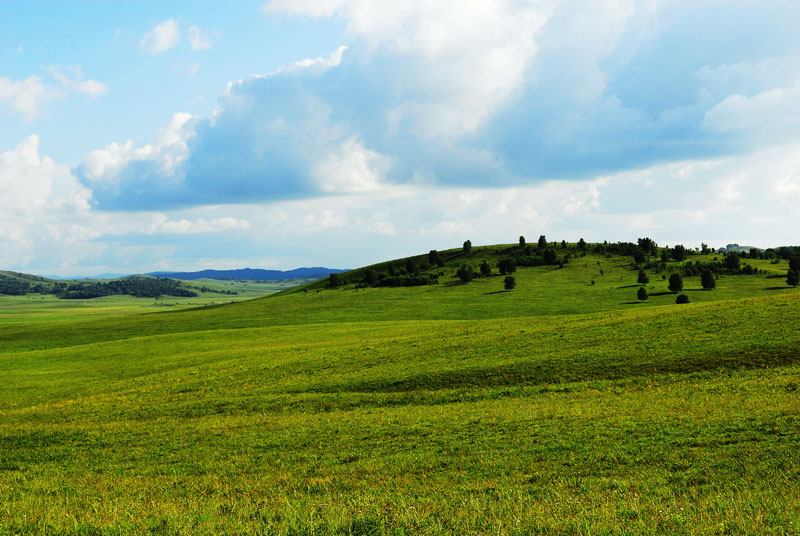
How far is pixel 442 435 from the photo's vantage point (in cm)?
2359

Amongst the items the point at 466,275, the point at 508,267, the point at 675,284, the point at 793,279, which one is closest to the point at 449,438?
the point at 675,284

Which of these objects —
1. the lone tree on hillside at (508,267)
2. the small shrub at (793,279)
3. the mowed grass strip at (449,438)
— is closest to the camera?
the mowed grass strip at (449,438)

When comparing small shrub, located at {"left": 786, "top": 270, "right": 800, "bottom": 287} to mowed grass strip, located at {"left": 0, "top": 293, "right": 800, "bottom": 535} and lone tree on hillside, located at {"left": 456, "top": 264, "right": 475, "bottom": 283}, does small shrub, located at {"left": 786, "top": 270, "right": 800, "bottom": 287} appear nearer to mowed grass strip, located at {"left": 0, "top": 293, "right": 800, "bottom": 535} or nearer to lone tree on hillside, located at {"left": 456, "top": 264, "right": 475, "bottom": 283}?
lone tree on hillside, located at {"left": 456, "top": 264, "right": 475, "bottom": 283}

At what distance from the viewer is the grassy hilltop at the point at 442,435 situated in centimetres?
1259

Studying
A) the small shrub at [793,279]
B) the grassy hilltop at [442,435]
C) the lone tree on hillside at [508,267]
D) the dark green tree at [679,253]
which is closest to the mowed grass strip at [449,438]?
the grassy hilltop at [442,435]

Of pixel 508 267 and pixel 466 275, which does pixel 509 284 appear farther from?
pixel 508 267

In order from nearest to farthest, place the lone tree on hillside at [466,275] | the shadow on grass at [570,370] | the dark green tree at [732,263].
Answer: the shadow on grass at [570,370] → the dark green tree at [732,263] → the lone tree on hillside at [466,275]

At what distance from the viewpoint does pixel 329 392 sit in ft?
121

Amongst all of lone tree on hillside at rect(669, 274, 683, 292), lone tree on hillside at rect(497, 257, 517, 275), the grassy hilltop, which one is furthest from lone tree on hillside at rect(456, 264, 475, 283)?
the grassy hilltop

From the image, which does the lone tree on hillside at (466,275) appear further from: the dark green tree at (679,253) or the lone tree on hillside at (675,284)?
the dark green tree at (679,253)

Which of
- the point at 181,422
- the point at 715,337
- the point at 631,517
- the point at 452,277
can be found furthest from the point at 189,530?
the point at 452,277

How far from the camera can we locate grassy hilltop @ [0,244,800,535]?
41.3ft

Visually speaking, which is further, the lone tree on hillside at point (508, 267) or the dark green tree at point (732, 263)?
the lone tree on hillside at point (508, 267)

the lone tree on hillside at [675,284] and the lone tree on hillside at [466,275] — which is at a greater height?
the lone tree on hillside at [466,275]
